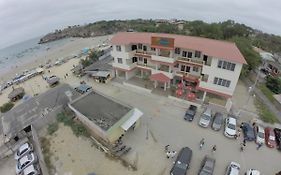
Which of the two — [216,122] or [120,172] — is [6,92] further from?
[216,122]

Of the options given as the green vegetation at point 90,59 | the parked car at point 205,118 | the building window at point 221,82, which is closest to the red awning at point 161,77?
the building window at point 221,82

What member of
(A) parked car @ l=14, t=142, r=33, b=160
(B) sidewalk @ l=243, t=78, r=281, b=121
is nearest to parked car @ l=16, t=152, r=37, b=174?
(A) parked car @ l=14, t=142, r=33, b=160

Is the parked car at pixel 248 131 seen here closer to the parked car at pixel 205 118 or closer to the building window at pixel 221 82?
the parked car at pixel 205 118

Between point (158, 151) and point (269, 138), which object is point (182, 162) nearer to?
point (158, 151)

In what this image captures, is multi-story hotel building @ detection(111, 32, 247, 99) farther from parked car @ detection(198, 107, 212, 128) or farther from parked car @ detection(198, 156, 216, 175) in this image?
parked car @ detection(198, 156, 216, 175)

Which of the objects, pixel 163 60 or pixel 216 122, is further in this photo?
pixel 163 60

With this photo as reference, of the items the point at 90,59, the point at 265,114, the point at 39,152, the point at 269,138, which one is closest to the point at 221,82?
the point at 265,114

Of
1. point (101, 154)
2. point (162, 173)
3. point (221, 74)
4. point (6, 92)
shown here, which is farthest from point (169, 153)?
point (6, 92)
